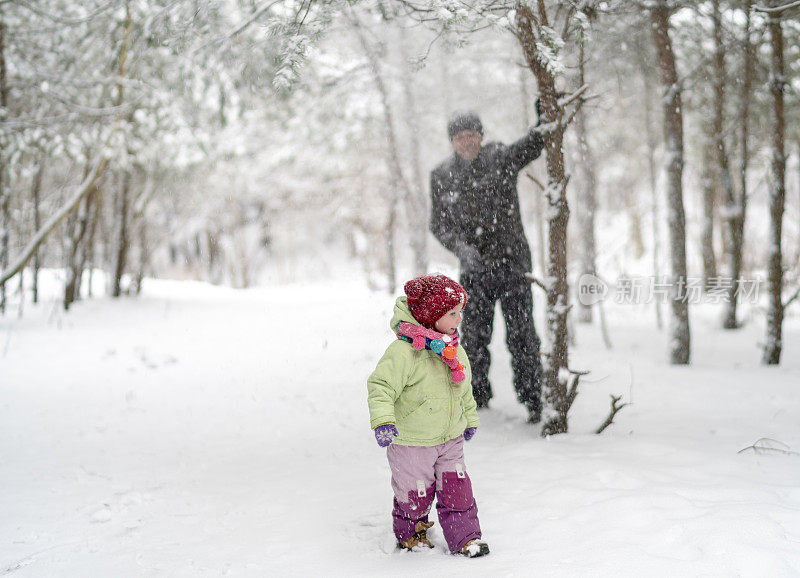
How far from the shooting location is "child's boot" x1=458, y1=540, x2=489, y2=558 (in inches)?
92.4

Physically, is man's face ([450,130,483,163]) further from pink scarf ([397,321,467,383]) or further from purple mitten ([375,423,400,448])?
purple mitten ([375,423,400,448])

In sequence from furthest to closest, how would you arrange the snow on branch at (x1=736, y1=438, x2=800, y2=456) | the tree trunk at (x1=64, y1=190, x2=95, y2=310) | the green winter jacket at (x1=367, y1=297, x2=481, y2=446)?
the tree trunk at (x1=64, y1=190, x2=95, y2=310) → the snow on branch at (x1=736, y1=438, x2=800, y2=456) → the green winter jacket at (x1=367, y1=297, x2=481, y2=446)

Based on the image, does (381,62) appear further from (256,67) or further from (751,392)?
(751,392)

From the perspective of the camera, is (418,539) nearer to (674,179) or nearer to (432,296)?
(432,296)

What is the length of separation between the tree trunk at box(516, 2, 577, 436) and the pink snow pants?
5.04 ft

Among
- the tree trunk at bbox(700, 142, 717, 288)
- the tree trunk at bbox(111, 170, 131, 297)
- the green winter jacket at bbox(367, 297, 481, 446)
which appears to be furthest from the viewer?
the tree trunk at bbox(700, 142, 717, 288)

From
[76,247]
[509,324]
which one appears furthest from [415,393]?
[76,247]

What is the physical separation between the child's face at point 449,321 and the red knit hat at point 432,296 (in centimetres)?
2

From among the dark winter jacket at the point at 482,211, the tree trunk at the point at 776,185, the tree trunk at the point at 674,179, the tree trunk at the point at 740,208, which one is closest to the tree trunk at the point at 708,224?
the tree trunk at the point at 740,208

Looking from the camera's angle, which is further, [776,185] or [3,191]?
[3,191]

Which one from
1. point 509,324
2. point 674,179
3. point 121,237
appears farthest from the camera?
point 121,237

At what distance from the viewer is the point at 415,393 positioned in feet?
8.16

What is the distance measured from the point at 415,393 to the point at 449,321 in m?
0.34

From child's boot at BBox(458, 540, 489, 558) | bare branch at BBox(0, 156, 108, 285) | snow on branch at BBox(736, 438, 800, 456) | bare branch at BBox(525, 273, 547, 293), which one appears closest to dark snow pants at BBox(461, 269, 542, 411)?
bare branch at BBox(525, 273, 547, 293)
